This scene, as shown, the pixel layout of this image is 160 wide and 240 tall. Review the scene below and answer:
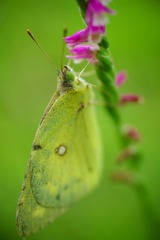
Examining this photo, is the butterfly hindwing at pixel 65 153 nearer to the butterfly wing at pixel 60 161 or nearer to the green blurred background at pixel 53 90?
the butterfly wing at pixel 60 161

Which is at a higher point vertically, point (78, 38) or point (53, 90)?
point (78, 38)

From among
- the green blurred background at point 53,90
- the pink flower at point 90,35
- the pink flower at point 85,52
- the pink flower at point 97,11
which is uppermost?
the pink flower at point 97,11

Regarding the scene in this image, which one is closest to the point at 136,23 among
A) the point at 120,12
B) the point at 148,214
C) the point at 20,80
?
the point at 120,12

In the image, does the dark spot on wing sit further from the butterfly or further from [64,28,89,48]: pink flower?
[64,28,89,48]: pink flower

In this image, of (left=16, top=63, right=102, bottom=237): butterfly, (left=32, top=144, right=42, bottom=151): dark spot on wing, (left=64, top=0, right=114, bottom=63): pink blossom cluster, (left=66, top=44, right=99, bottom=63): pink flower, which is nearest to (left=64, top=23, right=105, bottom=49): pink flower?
(left=64, top=0, right=114, bottom=63): pink blossom cluster

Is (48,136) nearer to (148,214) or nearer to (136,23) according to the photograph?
(148,214)

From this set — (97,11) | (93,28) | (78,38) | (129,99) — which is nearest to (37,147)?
(129,99)

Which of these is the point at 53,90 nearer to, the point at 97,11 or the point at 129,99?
the point at 129,99

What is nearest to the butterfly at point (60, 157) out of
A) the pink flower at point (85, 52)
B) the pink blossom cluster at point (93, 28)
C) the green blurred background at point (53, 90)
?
the pink flower at point (85, 52)
